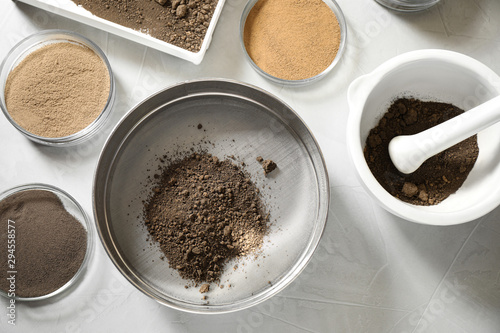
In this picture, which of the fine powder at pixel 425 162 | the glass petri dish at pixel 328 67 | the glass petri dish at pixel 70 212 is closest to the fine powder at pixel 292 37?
the glass petri dish at pixel 328 67

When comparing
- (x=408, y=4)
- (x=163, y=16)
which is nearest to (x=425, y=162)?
(x=408, y=4)

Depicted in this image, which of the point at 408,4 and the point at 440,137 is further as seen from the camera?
the point at 408,4

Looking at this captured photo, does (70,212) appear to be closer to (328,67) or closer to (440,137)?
(328,67)

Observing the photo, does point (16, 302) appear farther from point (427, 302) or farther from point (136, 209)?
point (427, 302)

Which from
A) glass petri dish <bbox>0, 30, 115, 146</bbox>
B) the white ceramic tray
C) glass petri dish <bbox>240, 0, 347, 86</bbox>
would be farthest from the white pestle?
glass petri dish <bbox>0, 30, 115, 146</bbox>

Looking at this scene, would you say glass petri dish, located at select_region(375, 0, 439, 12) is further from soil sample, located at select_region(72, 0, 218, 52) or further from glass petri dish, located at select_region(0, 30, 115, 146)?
glass petri dish, located at select_region(0, 30, 115, 146)

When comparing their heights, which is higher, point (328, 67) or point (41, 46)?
point (328, 67)

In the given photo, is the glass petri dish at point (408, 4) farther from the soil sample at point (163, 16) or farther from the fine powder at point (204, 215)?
the fine powder at point (204, 215)
